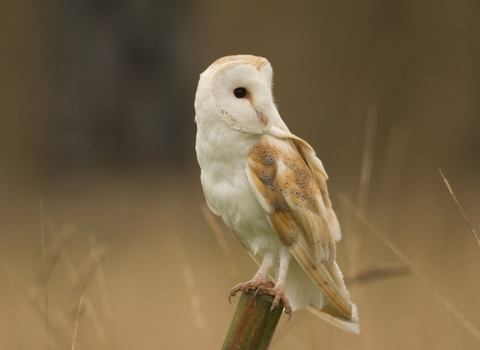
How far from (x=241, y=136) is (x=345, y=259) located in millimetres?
2377

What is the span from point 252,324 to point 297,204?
0.29 metres

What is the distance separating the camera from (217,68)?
1.47 meters

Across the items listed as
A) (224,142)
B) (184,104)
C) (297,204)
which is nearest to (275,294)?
(297,204)

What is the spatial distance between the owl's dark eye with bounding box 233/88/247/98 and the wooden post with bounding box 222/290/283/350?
41 centimetres

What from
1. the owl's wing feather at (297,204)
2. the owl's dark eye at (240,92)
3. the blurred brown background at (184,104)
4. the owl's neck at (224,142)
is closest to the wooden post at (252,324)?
the owl's wing feather at (297,204)

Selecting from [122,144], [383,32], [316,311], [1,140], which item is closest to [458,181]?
[383,32]

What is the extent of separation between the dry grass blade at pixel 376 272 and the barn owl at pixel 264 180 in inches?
2.0

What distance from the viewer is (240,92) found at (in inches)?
58.8

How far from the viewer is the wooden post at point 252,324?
1396 millimetres

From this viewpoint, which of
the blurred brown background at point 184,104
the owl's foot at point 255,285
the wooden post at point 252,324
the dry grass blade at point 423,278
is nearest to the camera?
the wooden post at point 252,324

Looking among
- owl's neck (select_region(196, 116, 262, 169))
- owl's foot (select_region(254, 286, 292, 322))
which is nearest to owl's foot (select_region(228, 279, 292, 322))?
owl's foot (select_region(254, 286, 292, 322))

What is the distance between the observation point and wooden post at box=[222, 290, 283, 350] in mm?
1396

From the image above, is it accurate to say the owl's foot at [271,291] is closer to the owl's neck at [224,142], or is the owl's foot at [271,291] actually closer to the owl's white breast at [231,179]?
the owl's white breast at [231,179]

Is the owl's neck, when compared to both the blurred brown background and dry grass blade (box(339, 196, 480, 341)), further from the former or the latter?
the blurred brown background
